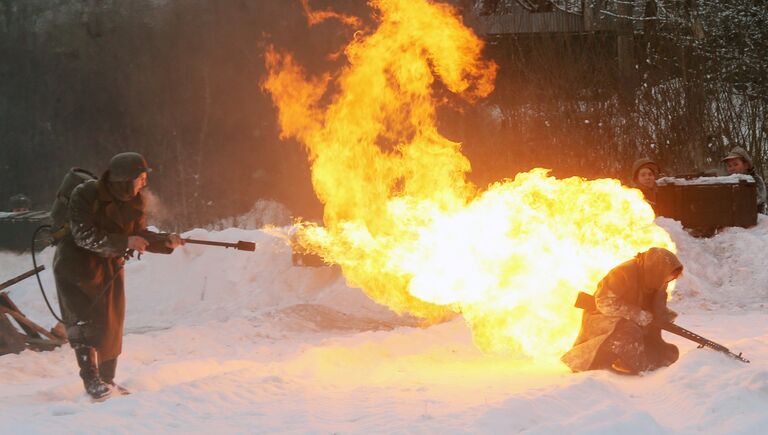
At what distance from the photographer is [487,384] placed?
581cm

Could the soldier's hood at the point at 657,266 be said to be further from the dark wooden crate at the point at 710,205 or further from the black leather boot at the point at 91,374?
the dark wooden crate at the point at 710,205

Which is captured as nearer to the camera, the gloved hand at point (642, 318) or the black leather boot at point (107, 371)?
the gloved hand at point (642, 318)

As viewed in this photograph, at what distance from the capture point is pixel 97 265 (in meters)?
Result: 6.31

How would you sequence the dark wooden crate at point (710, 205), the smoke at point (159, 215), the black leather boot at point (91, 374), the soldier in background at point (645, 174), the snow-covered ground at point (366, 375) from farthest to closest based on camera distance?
the smoke at point (159, 215) → the dark wooden crate at point (710, 205) → the soldier in background at point (645, 174) → the black leather boot at point (91, 374) → the snow-covered ground at point (366, 375)

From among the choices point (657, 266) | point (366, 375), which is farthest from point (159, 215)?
point (657, 266)

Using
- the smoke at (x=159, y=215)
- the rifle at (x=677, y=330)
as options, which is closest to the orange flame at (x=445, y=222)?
the rifle at (x=677, y=330)

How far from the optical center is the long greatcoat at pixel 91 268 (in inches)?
242

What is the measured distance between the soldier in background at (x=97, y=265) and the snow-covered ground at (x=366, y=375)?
33 cm

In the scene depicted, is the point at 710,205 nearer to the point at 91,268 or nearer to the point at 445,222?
the point at 445,222

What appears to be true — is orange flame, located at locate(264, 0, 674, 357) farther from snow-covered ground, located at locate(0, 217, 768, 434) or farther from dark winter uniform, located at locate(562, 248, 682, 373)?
dark winter uniform, located at locate(562, 248, 682, 373)

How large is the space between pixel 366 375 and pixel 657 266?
2617mm

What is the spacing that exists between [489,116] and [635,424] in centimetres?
1278

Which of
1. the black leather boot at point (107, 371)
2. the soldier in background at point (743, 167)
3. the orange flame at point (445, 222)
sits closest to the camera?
the black leather boot at point (107, 371)

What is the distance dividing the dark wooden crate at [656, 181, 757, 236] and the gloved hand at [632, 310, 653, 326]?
715 centimetres
